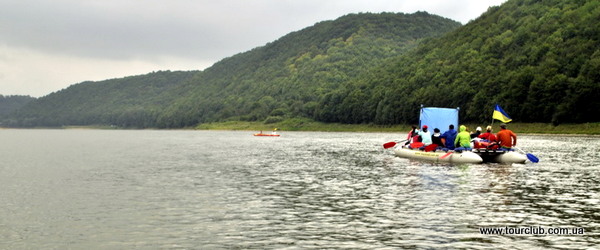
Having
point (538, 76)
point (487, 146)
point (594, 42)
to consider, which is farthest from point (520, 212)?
point (594, 42)

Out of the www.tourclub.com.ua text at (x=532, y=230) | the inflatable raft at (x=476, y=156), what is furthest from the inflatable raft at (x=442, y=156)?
the www.tourclub.com.ua text at (x=532, y=230)

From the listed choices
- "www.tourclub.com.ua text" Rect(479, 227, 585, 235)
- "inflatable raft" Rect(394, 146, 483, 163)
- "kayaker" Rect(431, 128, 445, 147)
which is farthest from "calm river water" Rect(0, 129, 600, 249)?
"kayaker" Rect(431, 128, 445, 147)

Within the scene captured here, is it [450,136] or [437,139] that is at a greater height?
[450,136]

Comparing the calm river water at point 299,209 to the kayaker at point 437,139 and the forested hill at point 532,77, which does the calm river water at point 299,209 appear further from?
the forested hill at point 532,77

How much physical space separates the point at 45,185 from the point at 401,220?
23298 mm

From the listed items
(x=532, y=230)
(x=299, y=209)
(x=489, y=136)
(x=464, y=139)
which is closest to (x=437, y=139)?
(x=464, y=139)

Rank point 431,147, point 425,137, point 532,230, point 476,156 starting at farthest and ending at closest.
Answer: point 425,137, point 431,147, point 476,156, point 532,230

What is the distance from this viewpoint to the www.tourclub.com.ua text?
17891mm

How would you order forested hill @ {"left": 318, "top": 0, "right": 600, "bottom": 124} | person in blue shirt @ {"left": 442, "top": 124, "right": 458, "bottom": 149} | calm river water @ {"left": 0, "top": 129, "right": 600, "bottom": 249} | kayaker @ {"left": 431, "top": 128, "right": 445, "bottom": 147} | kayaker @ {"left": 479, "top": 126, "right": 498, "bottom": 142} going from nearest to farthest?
calm river water @ {"left": 0, "top": 129, "right": 600, "bottom": 249}
kayaker @ {"left": 479, "top": 126, "right": 498, "bottom": 142}
person in blue shirt @ {"left": 442, "top": 124, "right": 458, "bottom": 149}
kayaker @ {"left": 431, "top": 128, "right": 445, "bottom": 147}
forested hill @ {"left": 318, "top": 0, "right": 600, "bottom": 124}

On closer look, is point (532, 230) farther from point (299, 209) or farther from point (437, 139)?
point (437, 139)

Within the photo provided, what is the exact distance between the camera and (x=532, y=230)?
18297mm

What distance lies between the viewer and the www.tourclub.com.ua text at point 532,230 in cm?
1789

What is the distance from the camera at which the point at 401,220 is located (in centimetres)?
2028

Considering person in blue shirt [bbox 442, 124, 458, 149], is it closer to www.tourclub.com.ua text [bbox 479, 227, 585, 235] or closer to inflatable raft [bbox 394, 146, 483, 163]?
inflatable raft [bbox 394, 146, 483, 163]
